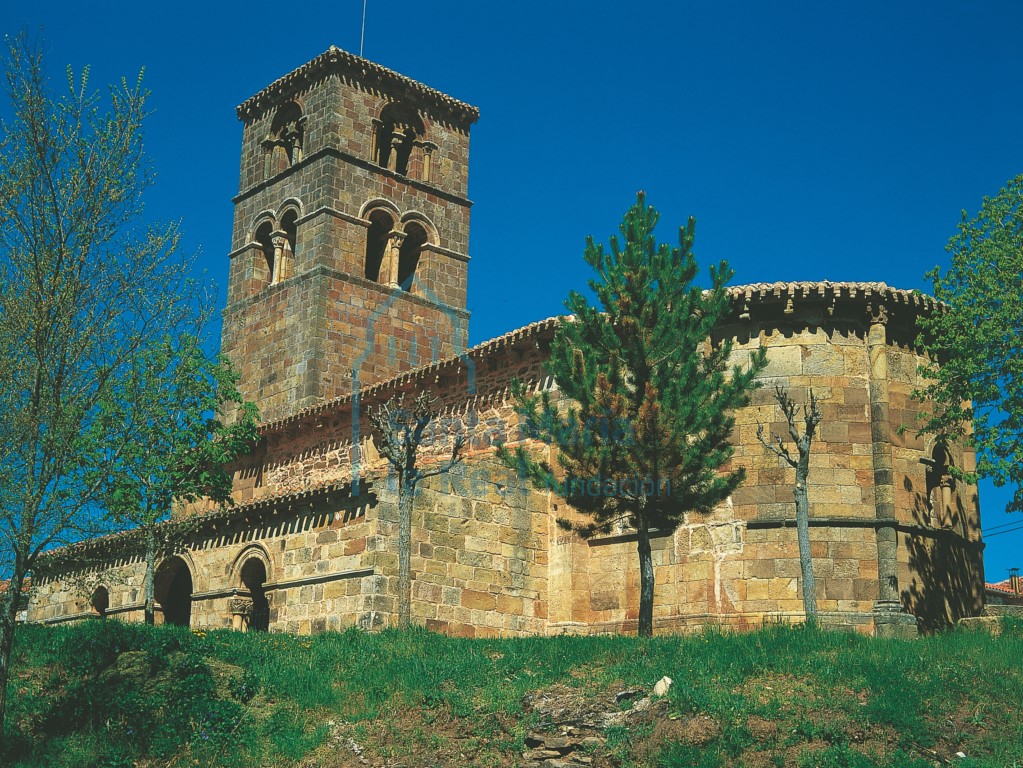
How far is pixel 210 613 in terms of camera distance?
21578 millimetres

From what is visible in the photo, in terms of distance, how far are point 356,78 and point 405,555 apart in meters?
18.2

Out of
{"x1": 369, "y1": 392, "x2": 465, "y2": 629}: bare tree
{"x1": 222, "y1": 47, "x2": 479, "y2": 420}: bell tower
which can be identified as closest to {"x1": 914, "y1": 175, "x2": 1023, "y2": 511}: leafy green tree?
{"x1": 369, "y1": 392, "x2": 465, "y2": 629}: bare tree

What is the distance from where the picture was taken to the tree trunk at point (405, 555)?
1772 centimetres

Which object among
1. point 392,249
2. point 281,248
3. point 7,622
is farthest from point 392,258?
point 7,622

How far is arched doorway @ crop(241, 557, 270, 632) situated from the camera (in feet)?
68.7

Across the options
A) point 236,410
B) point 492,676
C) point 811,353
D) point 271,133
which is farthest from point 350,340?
point 492,676

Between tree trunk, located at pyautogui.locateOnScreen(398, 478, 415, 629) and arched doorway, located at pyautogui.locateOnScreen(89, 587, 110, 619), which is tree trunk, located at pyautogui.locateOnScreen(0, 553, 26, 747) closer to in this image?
tree trunk, located at pyautogui.locateOnScreen(398, 478, 415, 629)

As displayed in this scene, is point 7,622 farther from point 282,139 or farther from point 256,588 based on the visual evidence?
point 282,139

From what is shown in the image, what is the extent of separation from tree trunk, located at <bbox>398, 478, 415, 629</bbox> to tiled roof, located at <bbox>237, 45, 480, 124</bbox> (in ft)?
56.9

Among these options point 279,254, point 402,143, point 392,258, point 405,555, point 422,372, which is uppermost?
point 402,143

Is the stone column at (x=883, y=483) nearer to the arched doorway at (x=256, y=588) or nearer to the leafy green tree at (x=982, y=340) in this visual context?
the leafy green tree at (x=982, y=340)

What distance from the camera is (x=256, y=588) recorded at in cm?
2144

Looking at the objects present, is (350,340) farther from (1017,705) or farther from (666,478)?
(1017,705)

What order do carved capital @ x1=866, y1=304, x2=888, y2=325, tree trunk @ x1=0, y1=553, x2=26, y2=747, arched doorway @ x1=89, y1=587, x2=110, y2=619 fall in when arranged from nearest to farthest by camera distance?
tree trunk @ x1=0, y1=553, x2=26, y2=747
carved capital @ x1=866, y1=304, x2=888, y2=325
arched doorway @ x1=89, y1=587, x2=110, y2=619
